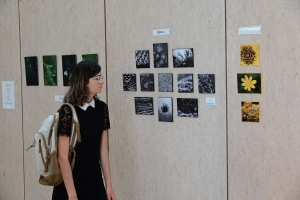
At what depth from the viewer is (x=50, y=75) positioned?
16.5 feet

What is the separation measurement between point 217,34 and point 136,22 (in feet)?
2.71

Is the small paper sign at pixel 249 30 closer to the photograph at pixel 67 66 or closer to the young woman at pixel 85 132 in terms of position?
the young woman at pixel 85 132

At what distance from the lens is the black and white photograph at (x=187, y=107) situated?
406cm

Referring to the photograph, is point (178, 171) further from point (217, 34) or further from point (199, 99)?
point (217, 34)

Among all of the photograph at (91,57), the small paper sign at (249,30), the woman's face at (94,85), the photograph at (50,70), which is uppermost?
the small paper sign at (249,30)

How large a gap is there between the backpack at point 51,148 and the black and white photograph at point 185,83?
1.01 meters

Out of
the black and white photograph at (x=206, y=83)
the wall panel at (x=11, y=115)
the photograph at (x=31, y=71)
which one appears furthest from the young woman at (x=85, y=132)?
the wall panel at (x=11, y=115)

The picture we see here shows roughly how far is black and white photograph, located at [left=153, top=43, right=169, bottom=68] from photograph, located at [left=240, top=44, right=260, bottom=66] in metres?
0.71

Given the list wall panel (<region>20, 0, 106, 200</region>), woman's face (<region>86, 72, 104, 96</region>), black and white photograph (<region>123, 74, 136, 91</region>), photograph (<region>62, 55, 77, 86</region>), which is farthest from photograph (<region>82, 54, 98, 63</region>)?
woman's face (<region>86, 72, 104, 96</region>)

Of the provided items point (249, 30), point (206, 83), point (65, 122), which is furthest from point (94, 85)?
point (249, 30)

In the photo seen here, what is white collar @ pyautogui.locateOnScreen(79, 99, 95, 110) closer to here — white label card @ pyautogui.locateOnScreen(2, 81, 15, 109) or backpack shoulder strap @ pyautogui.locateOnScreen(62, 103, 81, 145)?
backpack shoulder strap @ pyautogui.locateOnScreen(62, 103, 81, 145)

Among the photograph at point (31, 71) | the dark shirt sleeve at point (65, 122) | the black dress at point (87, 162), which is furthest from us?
the photograph at point (31, 71)

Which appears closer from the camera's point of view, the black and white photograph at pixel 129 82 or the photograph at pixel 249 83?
the photograph at pixel 249 83

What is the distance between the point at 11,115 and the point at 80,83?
2.17m
